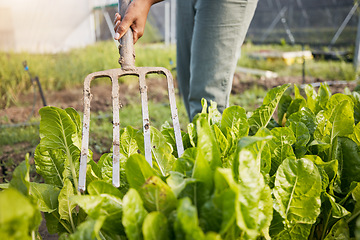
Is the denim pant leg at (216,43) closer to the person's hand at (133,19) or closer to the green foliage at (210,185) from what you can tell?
the person's hand at (133,19)

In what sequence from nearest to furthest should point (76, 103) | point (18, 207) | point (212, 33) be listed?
point (18, 207)
point (212, 33)
point (76, 103)

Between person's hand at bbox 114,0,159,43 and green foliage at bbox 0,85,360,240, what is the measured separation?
44 centimetres

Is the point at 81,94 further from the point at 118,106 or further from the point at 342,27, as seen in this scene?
the point at 342,27

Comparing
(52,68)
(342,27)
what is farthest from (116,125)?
(342,27)

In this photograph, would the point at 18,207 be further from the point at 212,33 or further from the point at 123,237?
the point at 212,33

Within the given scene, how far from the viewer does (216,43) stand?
2080 mm

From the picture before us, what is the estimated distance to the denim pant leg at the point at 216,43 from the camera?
203cm

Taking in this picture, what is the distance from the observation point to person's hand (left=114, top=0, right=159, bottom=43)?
140 centimetres

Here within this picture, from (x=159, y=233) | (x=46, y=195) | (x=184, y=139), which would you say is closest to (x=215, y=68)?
(x=184, y=139)

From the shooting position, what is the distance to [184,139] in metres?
1.32

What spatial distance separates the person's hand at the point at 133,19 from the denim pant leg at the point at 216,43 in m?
0.51

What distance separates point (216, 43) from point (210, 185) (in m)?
1.40

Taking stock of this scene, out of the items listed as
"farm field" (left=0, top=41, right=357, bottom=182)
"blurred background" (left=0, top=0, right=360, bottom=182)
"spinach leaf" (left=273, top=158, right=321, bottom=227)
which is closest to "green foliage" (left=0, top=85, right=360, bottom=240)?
"spinach leaf" (left=273, top=158, right=321, bottom=227)

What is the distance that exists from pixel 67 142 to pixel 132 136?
0.22 meters
